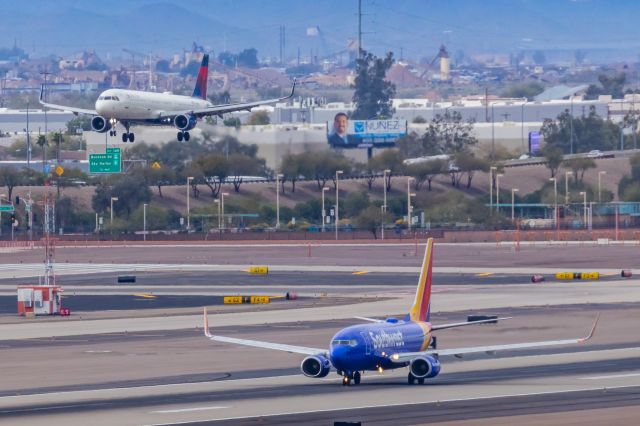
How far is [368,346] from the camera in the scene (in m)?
48.2

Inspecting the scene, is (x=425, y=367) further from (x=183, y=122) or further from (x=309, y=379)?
(x=183, y=122)

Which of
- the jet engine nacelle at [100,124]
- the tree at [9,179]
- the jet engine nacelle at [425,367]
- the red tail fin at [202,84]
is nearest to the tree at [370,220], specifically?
the red tail fin at [202,84]

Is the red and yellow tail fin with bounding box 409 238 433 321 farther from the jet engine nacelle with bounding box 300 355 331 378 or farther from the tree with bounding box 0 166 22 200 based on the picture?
the tree with bounding box 0 166 22 200

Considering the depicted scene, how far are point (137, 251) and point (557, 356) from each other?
3467 inches

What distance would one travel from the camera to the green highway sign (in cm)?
15838

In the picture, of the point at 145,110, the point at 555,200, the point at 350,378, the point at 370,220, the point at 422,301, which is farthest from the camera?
the point at 555,200

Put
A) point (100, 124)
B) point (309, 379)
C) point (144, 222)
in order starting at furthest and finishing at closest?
1. point (144, 222)
2. point (100, 124)
3. point (309, 379)

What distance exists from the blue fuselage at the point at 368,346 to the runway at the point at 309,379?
893 mm

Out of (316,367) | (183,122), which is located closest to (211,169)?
(183,122)

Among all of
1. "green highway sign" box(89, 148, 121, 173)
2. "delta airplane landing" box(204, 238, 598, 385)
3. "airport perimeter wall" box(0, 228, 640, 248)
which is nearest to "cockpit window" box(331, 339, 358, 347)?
"delta airplane landing" box(204, 238, 598, 385)

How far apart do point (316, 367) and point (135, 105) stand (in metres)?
65.8

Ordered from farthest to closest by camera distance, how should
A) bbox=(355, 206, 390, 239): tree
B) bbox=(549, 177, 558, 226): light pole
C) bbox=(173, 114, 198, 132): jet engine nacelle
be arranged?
1. bbox=(549, 177, 558, 226): light pole
2. bbox=(355, 206, 390, 239): tree
3. bbox=(173, 114, 198, 132): jet engine nacelle

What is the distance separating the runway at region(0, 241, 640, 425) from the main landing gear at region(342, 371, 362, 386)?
66 cm

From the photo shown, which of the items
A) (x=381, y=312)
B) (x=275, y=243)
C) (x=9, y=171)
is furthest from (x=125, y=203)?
(x=381, y=312)
